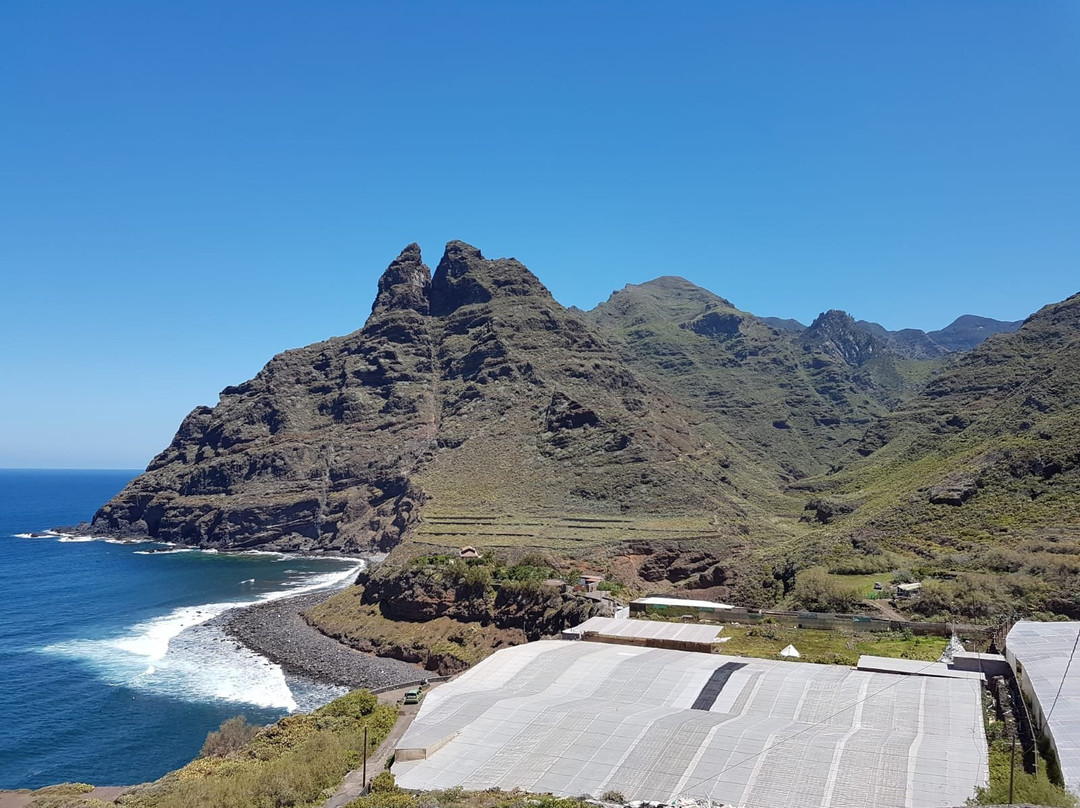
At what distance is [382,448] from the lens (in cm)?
14375

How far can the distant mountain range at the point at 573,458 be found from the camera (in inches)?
2744

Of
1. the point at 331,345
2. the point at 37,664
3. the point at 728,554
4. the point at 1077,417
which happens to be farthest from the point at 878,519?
the point at 331,345

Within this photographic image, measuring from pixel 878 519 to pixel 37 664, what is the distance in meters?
78.8

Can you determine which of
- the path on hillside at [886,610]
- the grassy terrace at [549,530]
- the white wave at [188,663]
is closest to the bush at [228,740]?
the white wave at [188,663]

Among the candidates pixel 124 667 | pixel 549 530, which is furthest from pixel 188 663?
pixel 549 530

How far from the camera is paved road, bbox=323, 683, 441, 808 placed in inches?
1031

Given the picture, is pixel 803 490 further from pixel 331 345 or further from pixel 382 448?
pixel 331 345

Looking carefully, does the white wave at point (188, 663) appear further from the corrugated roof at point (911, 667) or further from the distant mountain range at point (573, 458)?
the corrugated roof at point (911, 667)

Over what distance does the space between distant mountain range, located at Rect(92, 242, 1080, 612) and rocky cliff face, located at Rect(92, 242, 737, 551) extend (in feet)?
1.55

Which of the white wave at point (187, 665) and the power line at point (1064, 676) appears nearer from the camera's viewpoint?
the power line at point (1064, 676)

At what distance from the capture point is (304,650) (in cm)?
6762

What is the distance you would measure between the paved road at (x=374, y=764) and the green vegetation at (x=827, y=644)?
16685mm

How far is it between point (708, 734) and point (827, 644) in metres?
18.0

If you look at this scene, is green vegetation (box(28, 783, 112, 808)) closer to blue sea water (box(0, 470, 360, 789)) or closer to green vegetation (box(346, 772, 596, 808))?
blue sea water (box(0, 470, 360, 789))
